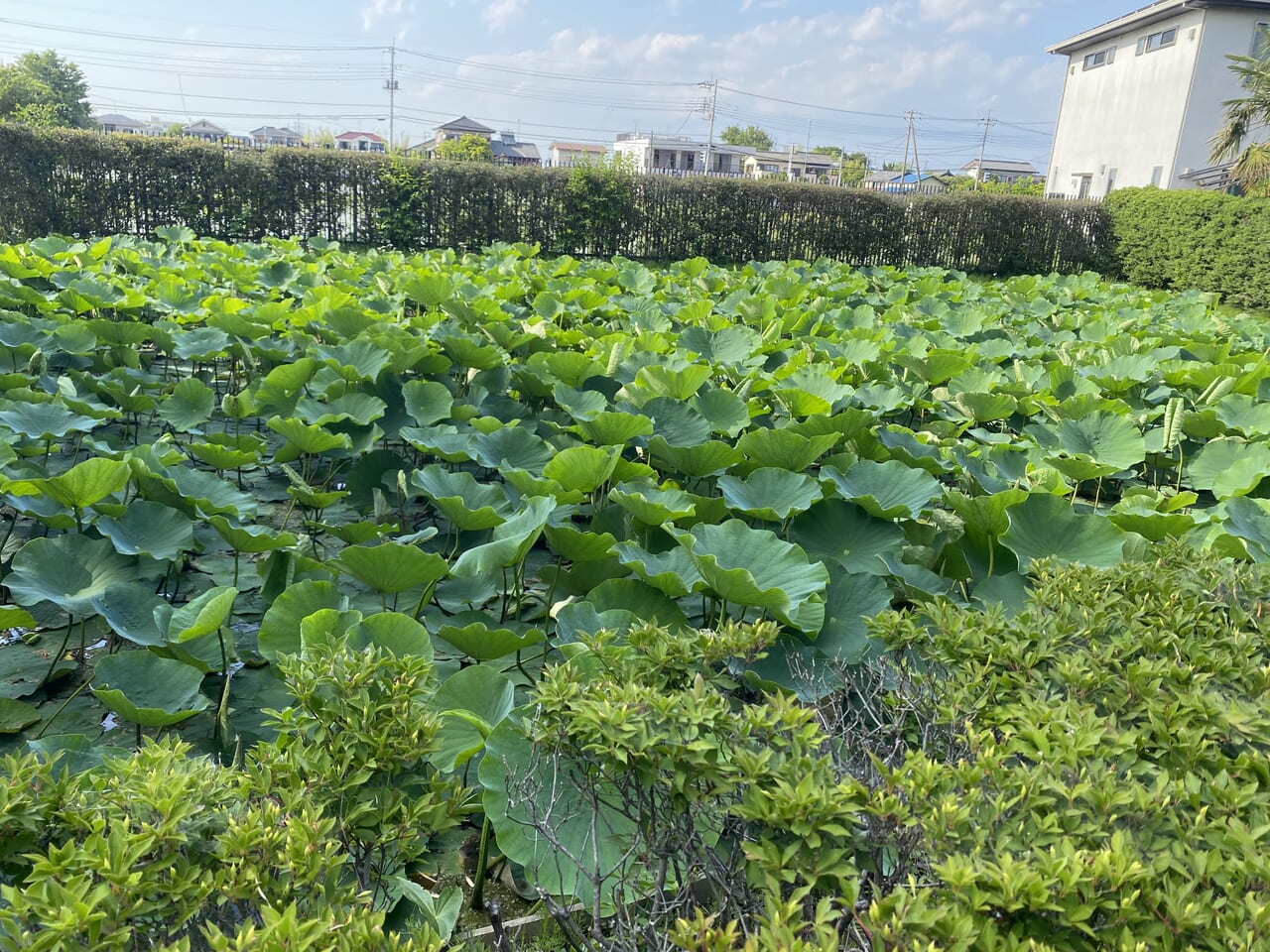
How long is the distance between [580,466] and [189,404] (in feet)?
5.71

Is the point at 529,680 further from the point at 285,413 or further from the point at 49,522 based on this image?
the point at 285,413

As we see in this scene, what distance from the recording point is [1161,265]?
13.7m

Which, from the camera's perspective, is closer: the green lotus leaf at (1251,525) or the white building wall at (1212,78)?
the green lotus leaf at (1251,525)

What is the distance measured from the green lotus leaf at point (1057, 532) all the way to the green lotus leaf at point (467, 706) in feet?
4.42

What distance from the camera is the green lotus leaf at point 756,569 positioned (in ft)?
5.78

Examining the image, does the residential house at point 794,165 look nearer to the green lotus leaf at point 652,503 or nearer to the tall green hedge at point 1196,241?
the tall green hedge at point 1196,241

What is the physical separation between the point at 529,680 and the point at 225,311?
9.48 ft

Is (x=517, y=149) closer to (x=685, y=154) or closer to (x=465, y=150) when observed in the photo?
(x=685, y=154)

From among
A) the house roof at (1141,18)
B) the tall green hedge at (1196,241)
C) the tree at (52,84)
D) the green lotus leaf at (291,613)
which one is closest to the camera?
the green lotus leaf at (291,613)

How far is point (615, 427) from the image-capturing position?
8.55ft

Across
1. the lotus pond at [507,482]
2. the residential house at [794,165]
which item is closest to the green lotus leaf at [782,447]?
the lotus pond at [507,482]

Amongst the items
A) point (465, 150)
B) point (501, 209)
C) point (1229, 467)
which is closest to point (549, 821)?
point (1229, 467)

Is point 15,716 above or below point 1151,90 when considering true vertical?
below

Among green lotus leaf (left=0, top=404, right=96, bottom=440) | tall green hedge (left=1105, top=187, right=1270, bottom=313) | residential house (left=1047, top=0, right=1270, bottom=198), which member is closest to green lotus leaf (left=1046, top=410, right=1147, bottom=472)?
green lotus leaf (left=0, top=404, right=96, bottom=440)
